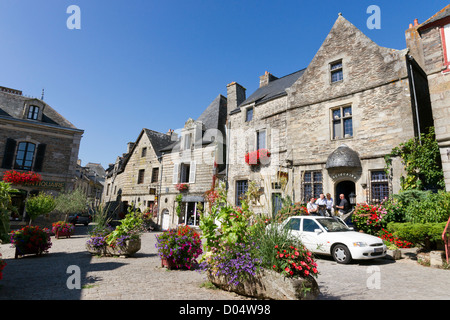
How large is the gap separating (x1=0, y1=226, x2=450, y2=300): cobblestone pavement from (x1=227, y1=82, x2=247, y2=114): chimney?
562 inches

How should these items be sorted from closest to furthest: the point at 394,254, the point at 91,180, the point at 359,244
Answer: the point at 359,244 < the point at 394,254 < the point at 91,180

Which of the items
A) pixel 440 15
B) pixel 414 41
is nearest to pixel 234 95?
pixel 414 41

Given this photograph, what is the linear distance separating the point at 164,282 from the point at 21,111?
19.4 metres

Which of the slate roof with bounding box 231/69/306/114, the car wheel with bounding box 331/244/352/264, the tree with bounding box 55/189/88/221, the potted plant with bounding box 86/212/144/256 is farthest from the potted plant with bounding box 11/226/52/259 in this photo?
the slate roof with bounding box 231/69/306/114

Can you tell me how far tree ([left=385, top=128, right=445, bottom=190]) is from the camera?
936cm

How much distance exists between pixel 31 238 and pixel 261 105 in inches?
530

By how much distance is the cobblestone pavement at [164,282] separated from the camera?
417 centimetres

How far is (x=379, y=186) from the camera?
10875 millimetres

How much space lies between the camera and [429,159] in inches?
371

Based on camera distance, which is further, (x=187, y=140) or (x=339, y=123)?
(x=187, y=140)

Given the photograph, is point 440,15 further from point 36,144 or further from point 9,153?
point 9,153

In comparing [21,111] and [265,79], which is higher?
[265,79]

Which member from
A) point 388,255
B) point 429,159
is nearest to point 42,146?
point 388,255
